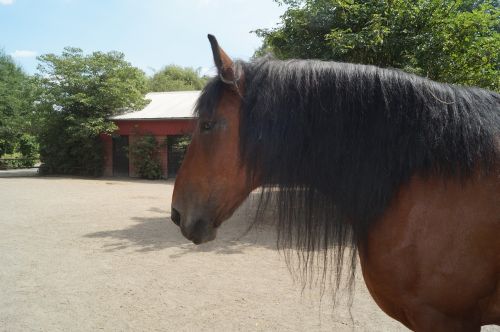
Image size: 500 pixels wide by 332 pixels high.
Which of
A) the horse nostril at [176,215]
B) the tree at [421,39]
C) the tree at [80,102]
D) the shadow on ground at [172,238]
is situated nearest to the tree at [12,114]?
the tree at [80,102]

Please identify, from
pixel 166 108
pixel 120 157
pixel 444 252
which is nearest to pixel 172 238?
pixel 444 252

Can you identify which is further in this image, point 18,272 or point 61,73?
point 61,73

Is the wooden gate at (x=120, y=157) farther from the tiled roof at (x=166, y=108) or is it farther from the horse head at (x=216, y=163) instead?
the horse head at (x=216, y=163)

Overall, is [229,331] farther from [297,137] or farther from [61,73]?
[61,73]

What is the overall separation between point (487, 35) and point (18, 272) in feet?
33.8

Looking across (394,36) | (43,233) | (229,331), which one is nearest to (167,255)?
(229,331)

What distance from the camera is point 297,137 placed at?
1.60 m

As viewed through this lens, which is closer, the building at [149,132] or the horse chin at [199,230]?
the horse chin at [199,230]

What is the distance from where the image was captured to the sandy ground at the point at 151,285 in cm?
340

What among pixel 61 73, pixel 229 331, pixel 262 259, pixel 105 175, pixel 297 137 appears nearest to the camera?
pixel 297 137

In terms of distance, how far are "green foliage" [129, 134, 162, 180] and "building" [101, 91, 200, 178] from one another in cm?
33

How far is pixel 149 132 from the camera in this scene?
20672mm

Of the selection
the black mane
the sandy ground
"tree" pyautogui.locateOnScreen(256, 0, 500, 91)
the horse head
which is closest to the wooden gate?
the sandy ground

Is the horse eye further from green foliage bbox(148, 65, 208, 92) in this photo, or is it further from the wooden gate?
green foliage bbox(148, 65, 208, 92)
